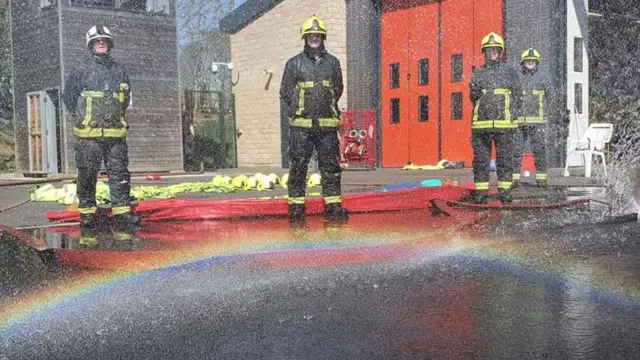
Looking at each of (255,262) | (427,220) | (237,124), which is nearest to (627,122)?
(237,124)

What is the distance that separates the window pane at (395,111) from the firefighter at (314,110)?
1151 cm

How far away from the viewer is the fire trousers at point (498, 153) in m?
8.68

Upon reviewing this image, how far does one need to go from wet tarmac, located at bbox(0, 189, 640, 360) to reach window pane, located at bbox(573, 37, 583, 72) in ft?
31.5

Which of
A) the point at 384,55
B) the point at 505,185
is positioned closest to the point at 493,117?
the point at 505,185

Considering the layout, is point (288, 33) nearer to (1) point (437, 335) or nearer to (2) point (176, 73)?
(2) point (176, 73)

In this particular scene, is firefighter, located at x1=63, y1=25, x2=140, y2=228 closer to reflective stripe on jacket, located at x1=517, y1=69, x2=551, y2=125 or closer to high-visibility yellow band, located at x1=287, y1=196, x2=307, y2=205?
high-visibility yellow band, located at x1=287, y1=196, x2=307, y2=205

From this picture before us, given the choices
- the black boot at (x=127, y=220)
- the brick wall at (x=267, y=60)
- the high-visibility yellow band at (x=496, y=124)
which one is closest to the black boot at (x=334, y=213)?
the black boot at (x=127, y=220)

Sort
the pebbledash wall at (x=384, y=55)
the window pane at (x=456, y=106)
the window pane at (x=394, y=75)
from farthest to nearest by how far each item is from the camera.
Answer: the window pane at (x=394, y=75), the window pane at (x=456, y=106), the pebbledash wall at (x=384, y=55)

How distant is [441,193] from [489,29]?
8.93 meters

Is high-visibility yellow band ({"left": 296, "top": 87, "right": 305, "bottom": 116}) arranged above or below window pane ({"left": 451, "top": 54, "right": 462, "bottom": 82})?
below

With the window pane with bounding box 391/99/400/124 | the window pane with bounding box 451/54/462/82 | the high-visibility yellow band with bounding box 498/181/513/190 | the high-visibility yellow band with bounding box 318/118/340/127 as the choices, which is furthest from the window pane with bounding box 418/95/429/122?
the high-visibility yellow band with bounding box 318/118/340/127

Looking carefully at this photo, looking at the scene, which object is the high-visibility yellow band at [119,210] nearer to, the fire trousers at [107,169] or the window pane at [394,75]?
the fire trousers at [107,169]

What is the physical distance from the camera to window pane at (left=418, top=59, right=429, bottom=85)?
17.9 m

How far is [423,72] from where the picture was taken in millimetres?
18000
